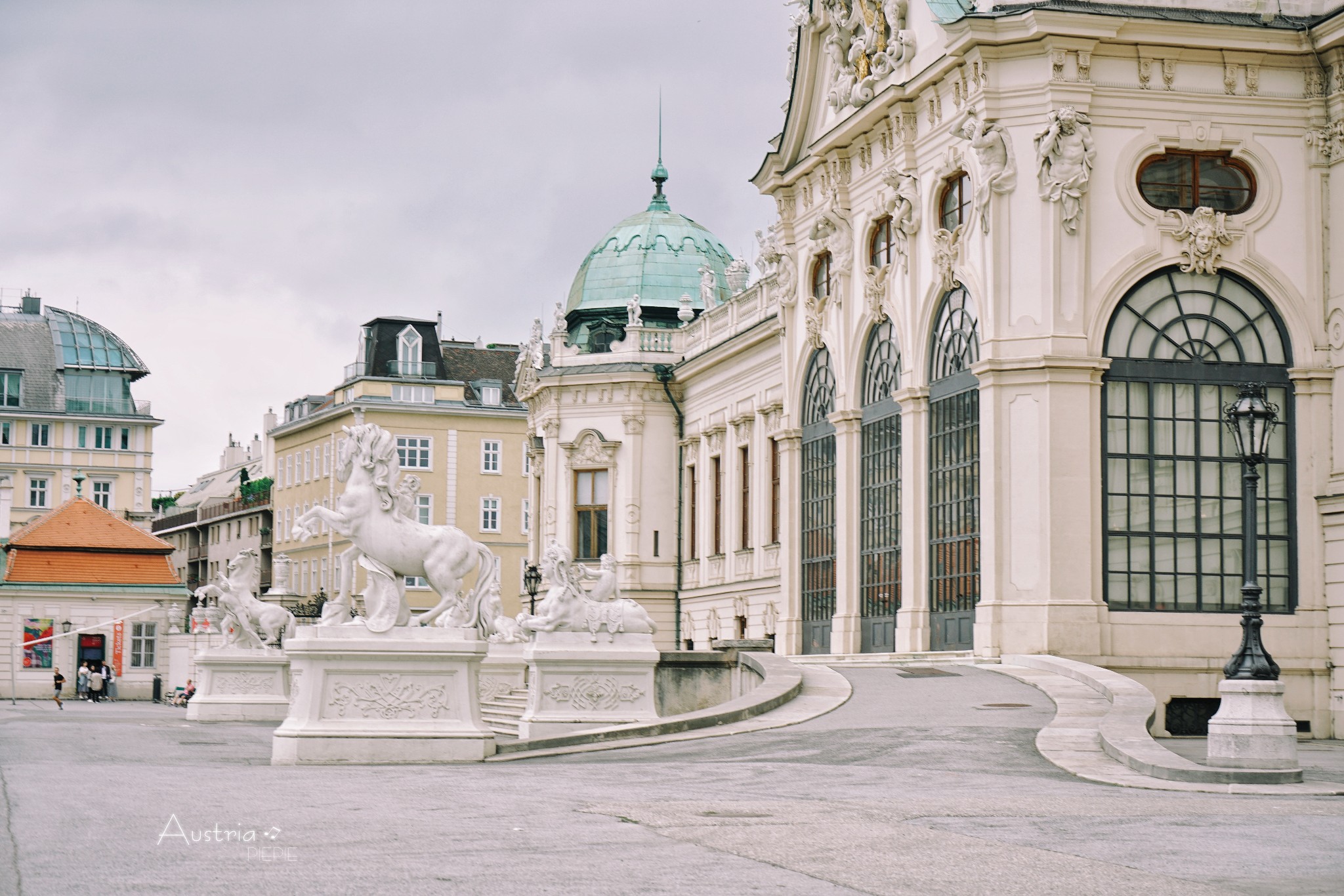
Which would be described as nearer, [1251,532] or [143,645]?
[1251,532]

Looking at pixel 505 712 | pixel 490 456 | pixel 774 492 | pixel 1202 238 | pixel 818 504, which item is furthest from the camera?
pixel 490 456

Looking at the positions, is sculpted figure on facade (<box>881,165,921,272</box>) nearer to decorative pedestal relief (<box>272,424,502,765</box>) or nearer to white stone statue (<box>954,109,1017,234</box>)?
white stone statue (<box>954,109,1017,234</box>)

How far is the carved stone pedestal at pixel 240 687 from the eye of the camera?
3397 centimetres

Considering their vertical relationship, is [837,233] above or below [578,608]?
above

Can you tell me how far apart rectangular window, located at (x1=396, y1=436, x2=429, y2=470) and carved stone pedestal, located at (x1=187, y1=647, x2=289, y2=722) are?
5205 centimetres

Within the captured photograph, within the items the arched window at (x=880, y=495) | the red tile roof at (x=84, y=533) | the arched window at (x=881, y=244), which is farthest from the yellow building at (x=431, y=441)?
the arched window at (x=881, y=244)

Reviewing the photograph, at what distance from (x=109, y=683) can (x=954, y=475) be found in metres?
39.4

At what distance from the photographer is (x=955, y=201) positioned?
32062 mm

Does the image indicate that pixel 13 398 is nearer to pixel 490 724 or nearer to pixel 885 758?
pixel 490 724

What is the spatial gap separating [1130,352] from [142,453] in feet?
243

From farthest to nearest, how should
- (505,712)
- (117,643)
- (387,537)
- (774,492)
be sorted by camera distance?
(117,643), (774,492), (505,712), (387,537)

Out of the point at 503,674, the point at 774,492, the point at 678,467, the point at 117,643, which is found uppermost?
the point at 678,467

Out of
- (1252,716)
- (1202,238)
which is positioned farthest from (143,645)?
(1252,716)

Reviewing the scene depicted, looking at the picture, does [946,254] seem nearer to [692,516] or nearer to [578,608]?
[578,608]
